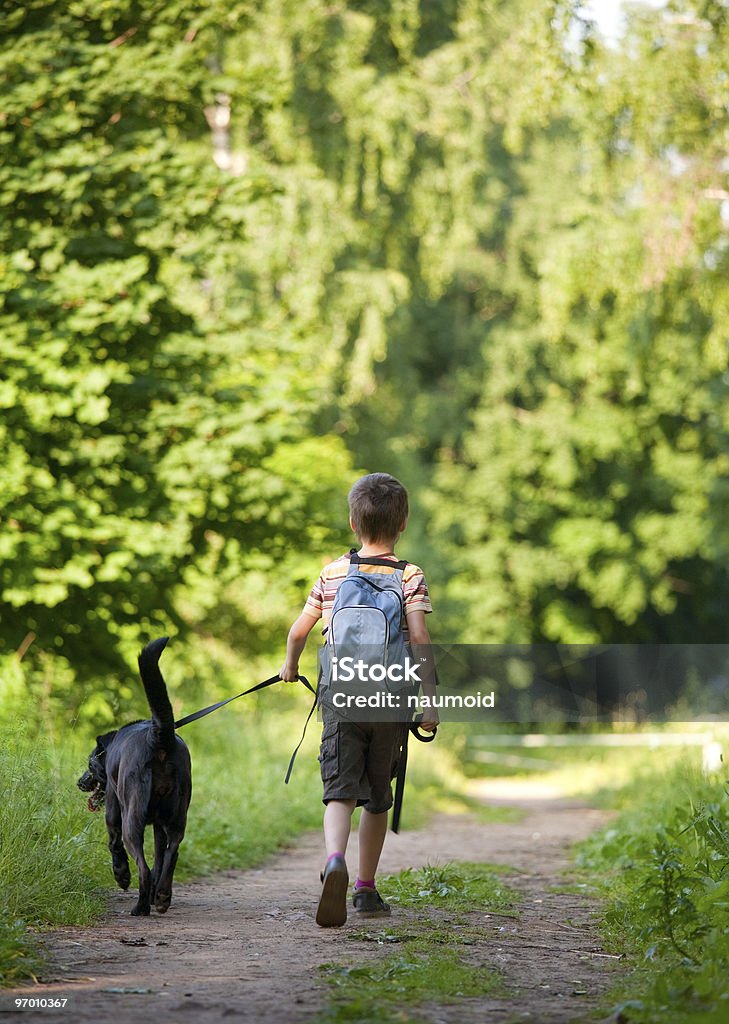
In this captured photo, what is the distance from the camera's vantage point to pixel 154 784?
574 centimetres

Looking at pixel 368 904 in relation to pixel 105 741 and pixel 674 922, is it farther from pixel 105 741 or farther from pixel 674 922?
pixel 105 741

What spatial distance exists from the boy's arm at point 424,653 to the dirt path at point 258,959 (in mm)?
898

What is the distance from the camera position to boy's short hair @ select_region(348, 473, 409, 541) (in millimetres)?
5664

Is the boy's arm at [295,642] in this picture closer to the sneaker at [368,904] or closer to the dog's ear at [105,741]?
the sneaker at [368,904]

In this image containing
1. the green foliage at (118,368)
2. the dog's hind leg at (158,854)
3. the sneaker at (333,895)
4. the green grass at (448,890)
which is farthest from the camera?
the green foliage at (118,368)

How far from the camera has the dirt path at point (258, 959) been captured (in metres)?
3.96

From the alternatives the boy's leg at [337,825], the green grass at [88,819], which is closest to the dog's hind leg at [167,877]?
the green grass at [88,819]

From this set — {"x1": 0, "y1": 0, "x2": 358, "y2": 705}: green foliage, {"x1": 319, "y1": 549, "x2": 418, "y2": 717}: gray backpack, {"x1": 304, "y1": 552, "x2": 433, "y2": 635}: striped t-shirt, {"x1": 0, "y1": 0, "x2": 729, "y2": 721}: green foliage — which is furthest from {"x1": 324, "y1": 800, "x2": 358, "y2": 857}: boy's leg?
{"x1": 0, "y1": 0, "x2": 358, "y2": 705}: green foliage

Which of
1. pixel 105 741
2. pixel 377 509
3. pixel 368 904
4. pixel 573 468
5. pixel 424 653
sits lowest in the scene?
pixel 368 904

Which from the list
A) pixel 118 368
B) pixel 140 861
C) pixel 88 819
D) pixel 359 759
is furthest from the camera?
pixel 118 368

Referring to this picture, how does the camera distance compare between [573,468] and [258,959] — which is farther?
[573,468]

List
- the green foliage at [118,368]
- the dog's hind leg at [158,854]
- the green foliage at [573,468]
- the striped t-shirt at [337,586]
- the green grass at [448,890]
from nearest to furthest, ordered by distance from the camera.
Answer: the striped t-shirt at [337,586] → the dog's hind leg at [158,854] → the green grass at [448,890] → the green foliage at [118,368] → the green foliage at [573,468]

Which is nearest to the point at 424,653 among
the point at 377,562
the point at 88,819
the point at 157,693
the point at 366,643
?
the point at 366,643

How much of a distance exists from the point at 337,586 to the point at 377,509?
366mm
